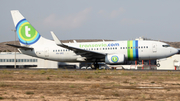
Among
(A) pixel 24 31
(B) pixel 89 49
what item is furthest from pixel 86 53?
(A) pixel 24 31

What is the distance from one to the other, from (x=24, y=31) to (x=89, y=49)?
10550 mm

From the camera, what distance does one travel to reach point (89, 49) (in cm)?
3522

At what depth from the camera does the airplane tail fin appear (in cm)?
3778

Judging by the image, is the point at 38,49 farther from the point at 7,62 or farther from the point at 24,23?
the point at 7,62

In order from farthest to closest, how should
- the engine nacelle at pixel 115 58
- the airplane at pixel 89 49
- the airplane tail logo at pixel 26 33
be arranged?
the airplane tail logo at pixel 26 33
the airplane at pixel 89 49
the engine nacelle at pixel 115 58

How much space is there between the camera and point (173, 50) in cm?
3356

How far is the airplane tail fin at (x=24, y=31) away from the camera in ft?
124

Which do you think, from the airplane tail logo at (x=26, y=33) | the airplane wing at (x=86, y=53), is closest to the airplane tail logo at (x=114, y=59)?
the airplane wing at (x=86, y=53)

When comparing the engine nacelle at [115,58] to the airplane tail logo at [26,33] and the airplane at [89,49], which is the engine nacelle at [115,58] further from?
the airplane tail logo at [26,33]

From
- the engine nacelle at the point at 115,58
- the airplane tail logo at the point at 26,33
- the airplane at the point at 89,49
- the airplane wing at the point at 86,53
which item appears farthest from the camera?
the airplane tail logo at the point at 26,33

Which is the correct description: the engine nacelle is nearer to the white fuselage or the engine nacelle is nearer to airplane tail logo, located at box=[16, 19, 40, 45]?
the white fuselage

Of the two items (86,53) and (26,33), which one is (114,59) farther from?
(26,33)

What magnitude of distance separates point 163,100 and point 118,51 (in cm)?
2309

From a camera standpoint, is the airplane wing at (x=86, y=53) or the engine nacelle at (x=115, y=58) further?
the airplane wing at (x=86, y=53)
